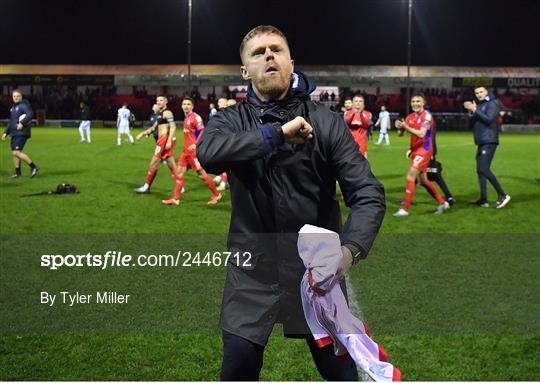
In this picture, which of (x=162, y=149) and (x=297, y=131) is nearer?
(x=297, y=131)

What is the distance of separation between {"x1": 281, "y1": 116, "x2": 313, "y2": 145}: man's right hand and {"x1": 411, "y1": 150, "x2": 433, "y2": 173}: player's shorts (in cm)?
914

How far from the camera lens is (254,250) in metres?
2.76

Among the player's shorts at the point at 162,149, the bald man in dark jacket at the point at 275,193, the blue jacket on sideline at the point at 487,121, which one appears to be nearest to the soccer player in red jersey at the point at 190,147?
the player's shorts at the point at 162,149

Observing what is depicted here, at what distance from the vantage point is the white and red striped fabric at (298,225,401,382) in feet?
6.80

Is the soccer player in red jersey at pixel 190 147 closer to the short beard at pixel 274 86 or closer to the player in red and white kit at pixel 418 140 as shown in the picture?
the player in red and white kit at pixel 418 140

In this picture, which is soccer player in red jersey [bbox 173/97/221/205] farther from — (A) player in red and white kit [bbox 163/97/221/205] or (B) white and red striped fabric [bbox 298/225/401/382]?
(B) white and red striped fabric [bbox 298/225/401/382]

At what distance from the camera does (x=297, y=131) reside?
2.33 m

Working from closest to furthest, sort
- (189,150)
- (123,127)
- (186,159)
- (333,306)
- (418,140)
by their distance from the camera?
(333,306) → (418,140) → (186,159) → (189,150) → (123,127)

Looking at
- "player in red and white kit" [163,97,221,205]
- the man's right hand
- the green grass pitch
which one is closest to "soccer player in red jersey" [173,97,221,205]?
"player in red and white kit" [163,97,221,205]

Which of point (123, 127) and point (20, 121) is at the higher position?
point (20, 121)

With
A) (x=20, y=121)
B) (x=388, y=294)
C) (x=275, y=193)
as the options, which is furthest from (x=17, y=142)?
(x=275, y=193)

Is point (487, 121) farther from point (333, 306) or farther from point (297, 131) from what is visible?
point (333, 306)

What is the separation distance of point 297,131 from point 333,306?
60 cm

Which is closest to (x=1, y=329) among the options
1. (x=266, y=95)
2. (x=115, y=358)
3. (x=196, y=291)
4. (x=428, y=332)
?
(x=115, y=358)
